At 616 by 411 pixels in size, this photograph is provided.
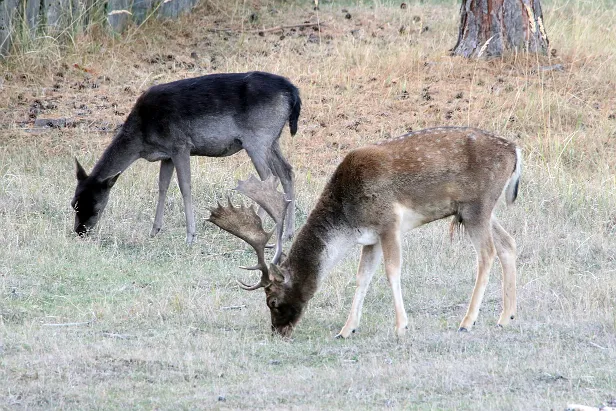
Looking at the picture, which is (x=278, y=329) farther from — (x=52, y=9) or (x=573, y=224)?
(x=52, y=9)

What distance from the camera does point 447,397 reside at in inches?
257

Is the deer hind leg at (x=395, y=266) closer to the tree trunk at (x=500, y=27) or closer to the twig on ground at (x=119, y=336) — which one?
the twig on ground at (x=119, y=336)

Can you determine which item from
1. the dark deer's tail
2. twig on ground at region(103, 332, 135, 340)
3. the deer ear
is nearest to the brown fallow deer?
the deer ear

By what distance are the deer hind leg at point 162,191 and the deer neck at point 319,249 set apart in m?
3.77

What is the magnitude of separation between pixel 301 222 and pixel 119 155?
2.17 metres

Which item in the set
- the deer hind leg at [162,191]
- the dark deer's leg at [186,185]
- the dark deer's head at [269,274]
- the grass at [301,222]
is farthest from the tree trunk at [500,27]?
the dark deer's head at [269,274]

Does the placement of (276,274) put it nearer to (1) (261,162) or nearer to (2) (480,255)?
(2) (480,255)

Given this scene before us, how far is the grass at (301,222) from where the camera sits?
687 cm

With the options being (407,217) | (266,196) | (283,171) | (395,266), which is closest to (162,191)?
(283,171)

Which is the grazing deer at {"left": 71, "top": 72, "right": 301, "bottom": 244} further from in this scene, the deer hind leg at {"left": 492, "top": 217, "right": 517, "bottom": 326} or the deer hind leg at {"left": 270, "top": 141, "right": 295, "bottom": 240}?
the deer hind leg at {"left": 492, "top": 217, "right": 517, "bottom": 326}

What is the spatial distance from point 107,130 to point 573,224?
6741mm

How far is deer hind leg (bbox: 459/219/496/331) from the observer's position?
8258mm

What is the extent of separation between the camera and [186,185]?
38.2 ft

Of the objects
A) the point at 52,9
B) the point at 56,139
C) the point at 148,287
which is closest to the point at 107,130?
the point at 56,139
